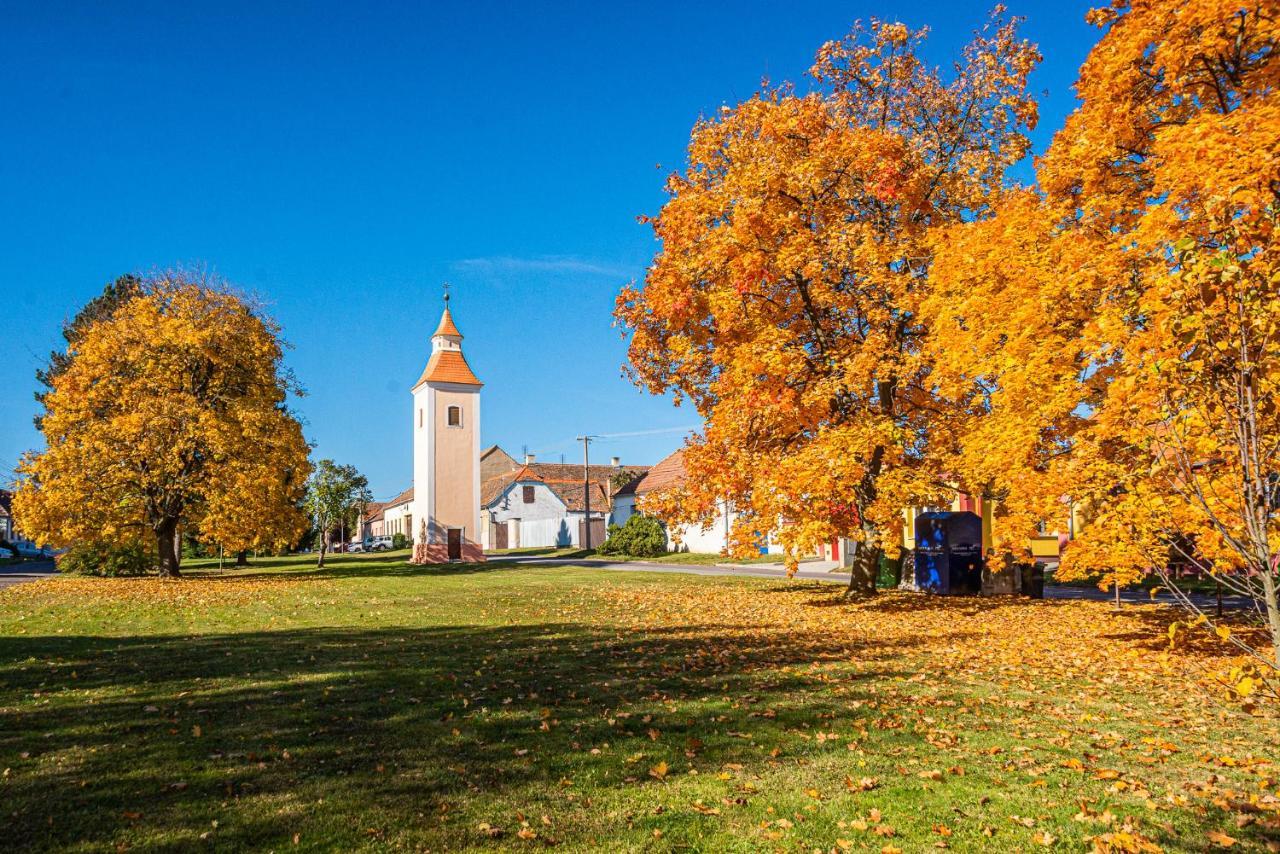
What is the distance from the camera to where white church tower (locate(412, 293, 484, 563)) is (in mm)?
44062

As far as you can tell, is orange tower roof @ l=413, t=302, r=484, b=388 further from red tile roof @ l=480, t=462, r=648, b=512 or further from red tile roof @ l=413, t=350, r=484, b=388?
red tile roof @ l=480, t=462, r=648, b=512

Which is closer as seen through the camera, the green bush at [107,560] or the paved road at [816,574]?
the paved road at [816,574]

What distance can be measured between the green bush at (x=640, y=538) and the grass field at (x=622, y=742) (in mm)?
28821

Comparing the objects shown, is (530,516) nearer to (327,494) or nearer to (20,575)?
(327,494)

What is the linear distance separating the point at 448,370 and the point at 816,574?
2596cm

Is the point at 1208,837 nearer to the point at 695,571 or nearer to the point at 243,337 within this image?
the point at 695,571

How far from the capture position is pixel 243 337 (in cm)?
3042

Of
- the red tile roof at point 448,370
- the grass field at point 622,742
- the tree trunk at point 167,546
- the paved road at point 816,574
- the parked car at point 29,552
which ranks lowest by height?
the paved road at point 816,574

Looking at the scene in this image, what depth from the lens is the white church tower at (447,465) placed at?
145 ft

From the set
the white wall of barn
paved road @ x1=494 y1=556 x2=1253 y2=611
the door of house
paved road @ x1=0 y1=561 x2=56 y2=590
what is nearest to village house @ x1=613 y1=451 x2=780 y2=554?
the door of house

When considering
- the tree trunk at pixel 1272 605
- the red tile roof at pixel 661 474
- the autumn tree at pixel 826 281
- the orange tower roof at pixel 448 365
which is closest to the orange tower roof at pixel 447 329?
the orange tower roof at pixel 448 365

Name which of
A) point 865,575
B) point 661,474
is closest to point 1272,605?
point 865,575

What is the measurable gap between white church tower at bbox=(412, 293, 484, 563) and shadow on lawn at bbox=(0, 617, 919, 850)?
32.5 meters

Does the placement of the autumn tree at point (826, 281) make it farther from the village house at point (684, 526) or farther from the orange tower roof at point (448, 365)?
the orange tower roof at point (448, 365)
